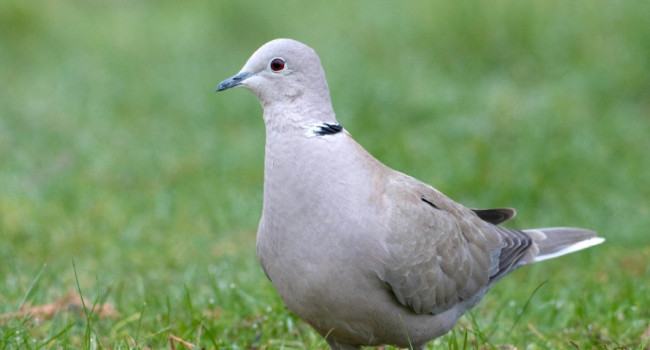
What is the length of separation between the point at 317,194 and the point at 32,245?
325cm

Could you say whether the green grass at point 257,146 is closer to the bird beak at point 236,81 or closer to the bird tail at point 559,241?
the bird tail at point 559,241

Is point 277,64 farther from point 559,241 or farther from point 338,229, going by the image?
point 559,241

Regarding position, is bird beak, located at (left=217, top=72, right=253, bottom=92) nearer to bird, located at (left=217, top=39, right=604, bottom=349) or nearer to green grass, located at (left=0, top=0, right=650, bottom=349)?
bird, located at (left=217, top=39, right=604, bottom=349)

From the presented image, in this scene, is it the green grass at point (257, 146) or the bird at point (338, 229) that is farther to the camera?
the green grass at point (257, 146)

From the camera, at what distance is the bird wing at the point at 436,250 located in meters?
3.55

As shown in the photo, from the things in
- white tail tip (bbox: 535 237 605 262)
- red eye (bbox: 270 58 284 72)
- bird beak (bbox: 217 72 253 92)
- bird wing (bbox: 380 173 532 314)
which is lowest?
white tail tip (bbox: 535 237 605 262)

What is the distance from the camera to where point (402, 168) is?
7.23 m

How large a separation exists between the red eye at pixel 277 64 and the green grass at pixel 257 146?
3.63 feet

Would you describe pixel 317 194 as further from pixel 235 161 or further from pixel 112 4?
pixel 112 4

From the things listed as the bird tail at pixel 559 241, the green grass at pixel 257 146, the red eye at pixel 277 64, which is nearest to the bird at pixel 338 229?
the red eye at pixel 277 64

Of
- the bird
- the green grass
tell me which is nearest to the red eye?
the bird

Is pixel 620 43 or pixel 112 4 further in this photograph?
pixel 112 4

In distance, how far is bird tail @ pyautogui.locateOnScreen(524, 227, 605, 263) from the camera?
454cm

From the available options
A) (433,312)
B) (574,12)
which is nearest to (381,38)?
(574,12)
